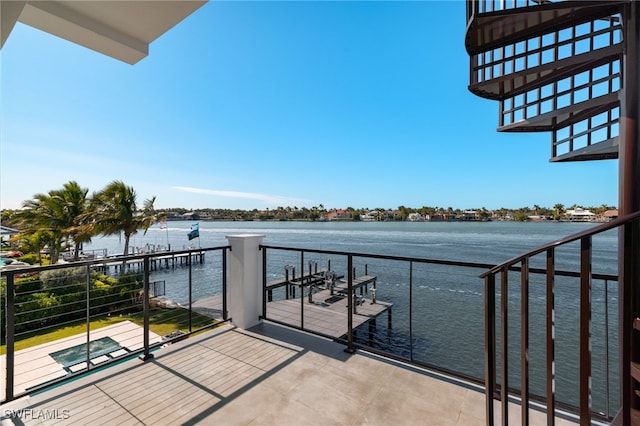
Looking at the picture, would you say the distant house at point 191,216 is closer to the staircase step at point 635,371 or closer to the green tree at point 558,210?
the green tree at point 558,210

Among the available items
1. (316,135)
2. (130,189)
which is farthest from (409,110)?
(130,189)

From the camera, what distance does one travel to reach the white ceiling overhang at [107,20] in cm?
209

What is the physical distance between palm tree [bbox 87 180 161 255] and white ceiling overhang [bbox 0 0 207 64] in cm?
1512

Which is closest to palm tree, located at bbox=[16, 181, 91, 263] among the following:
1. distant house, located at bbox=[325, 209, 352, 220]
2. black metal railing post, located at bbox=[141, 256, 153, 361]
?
black metal railing post, located at bbox=[141, 256, 153, 361]

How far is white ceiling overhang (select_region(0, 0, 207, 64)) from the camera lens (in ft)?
6.86

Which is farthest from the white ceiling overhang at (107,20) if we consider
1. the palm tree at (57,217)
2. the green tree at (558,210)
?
the green tree at (558,210)

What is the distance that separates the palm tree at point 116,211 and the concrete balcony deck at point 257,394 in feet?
49.9

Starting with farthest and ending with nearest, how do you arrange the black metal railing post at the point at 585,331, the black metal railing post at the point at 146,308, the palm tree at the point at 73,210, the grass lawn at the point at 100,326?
the palm tree at the point at 73,210 < the grass lawn at the point at 100,326 < the black metal railing post at the point at 146,308 < the black metal railing post at the point at 585,331

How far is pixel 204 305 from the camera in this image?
387 inches

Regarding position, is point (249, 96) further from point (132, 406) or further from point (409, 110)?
point (132, 406)

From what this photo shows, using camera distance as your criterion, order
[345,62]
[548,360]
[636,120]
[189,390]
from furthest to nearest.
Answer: [345,62] → [189,390] → [636,120] → [548,360]

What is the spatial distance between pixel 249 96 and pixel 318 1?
7300mm

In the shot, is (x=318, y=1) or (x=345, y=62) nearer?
(x=318, y=1)

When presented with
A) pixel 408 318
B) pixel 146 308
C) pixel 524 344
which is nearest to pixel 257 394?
pixel 146 308
